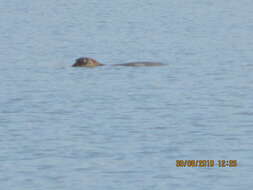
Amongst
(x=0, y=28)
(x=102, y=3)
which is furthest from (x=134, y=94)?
(x=102, y=3)

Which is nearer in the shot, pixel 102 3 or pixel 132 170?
pixel 132 170

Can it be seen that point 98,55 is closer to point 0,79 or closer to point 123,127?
point 0,79

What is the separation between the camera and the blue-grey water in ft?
68.7

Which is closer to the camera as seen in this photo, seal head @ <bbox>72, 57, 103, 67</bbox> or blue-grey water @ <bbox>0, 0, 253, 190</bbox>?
blue-grey water @ <bbox>0, 0, 253, 190</bbox>

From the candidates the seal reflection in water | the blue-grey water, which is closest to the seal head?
the seal reflection in water

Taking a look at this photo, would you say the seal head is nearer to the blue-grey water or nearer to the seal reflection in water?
the seal reflection in water

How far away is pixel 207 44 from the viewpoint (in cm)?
5253

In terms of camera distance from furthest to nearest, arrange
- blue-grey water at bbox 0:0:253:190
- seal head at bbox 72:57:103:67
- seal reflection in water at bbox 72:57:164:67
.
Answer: seal head at bbox 72:57:103:67 < seal reflection in water at bbox 72:57:164:67 < blue-grey water at bbox 0:0:253:190

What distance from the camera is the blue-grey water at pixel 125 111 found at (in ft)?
68.7

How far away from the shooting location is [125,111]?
1144 inches

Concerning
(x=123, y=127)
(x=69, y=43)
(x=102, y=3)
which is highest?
Result: (x=123, y=127)

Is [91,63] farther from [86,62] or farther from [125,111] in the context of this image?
[125,111]

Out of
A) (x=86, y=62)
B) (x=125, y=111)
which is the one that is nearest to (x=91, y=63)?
(x=86, y=62)

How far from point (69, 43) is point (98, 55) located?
8016mm
